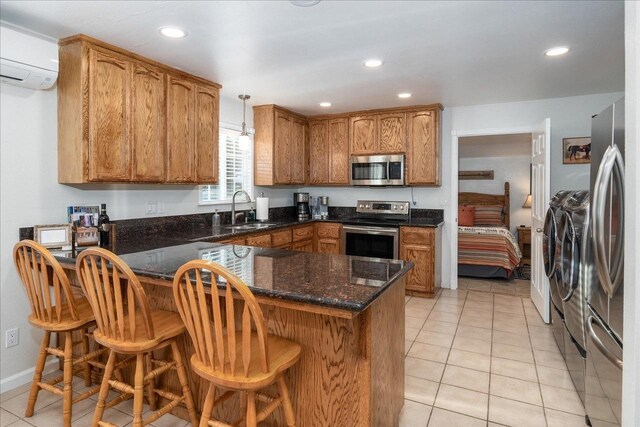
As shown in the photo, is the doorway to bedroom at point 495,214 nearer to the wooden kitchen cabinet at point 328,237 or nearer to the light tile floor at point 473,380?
the light tile floor at point 473,380

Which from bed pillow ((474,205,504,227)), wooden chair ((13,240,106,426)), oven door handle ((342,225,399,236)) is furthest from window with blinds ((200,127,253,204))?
bed pillow ((474,205,504,227))

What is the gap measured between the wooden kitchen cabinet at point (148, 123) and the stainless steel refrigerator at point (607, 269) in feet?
9.73

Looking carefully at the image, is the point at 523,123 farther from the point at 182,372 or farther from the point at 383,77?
the point at 182,372

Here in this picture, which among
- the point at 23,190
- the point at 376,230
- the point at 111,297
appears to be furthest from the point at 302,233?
the point at 111,297

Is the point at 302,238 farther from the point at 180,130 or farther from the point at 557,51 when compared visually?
the point at 557,51

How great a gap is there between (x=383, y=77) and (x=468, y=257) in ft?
10.2

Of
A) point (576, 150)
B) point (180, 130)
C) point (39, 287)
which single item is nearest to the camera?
point (39, 287)

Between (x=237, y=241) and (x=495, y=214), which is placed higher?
(x=495, y=214)

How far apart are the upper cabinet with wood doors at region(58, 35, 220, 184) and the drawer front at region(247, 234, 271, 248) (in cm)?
75

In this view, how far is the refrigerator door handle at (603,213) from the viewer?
1.53 metres

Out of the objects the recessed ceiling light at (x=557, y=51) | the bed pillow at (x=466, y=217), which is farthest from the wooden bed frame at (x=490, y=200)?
the recessed ceiling light at (x=557, y=51)

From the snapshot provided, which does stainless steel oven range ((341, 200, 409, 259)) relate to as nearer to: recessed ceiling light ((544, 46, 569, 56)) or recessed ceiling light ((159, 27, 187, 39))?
recessed ceiling light ((544, 46, 569, 56))

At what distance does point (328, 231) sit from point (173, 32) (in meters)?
3.09

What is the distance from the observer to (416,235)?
14.6 ft
